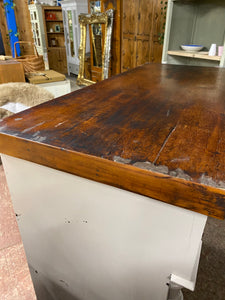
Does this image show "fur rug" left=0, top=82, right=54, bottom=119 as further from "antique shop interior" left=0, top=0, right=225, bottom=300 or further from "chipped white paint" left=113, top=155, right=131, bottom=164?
"chipped white paint" left=113, top=155, right=131, bottom=164

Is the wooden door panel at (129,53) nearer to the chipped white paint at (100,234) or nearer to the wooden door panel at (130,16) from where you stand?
the wooden door panel at (130,16)

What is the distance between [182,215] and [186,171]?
0.09 meters

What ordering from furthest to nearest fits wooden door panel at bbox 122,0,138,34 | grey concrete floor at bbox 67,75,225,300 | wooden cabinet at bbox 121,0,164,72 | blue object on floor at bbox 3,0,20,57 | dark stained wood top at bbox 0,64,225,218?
1. blue object on floor at bbox 3,0,20,57
2. wooden door panel at bbox 122,0,138,34
3. wooden cabinet at bbox 121,0,164,72
4. grey concrete floor at bbox 67,75,225,300
5. dark stained wood top at bbox 0,64,225,218

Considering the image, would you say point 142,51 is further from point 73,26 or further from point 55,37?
point 55,37

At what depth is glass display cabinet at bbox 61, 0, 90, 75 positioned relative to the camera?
419 centimetres

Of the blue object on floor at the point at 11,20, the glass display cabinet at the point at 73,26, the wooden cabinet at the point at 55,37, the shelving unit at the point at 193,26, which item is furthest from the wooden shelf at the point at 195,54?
the blue object on floor at the point at 11,20

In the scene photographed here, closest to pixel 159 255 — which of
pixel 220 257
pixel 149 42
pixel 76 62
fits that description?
pixel 220 257

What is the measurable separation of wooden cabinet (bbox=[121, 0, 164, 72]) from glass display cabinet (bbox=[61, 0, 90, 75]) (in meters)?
1.44

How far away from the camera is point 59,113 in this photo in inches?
23.7

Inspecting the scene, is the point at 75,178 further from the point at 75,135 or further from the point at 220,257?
the point at 220,257

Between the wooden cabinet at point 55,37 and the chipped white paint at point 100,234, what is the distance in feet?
17.3

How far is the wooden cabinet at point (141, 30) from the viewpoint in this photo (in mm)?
2811

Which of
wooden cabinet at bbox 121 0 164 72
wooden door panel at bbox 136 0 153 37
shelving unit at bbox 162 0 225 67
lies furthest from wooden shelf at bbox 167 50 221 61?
wooden door panel at bbox 136 0 153 37

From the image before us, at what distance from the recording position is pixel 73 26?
4398mm
